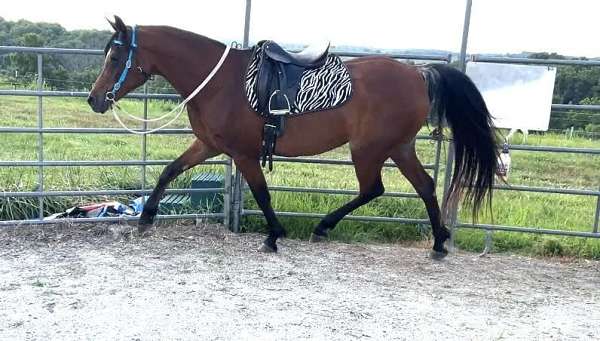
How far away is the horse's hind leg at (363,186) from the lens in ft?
15.6

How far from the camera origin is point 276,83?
15.0 ft

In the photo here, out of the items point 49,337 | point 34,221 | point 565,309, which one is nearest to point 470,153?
point 565,309

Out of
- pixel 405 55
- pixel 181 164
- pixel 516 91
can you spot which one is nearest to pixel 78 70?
pixel 181 164

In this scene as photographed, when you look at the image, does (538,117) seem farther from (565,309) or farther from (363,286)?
(363,286)

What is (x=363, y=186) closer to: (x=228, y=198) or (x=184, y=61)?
(x=228, y=198)

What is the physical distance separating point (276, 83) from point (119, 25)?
1.25 metres

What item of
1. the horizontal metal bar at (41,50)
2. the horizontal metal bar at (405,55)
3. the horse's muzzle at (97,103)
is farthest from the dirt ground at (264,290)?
the horizontal metal bar at (405,55)

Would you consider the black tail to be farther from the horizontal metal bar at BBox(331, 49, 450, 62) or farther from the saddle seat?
the saddle seat

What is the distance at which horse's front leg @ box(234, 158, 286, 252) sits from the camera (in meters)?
4.68

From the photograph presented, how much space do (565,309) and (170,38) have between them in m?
3.58

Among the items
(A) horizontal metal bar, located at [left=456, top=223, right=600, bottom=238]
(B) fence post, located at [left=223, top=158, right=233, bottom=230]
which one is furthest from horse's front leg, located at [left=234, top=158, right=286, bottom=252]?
(A) horizontal metal bar, located at [left=456, top=223, right=600, bottom=238]

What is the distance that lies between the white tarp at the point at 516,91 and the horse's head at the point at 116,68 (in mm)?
2892

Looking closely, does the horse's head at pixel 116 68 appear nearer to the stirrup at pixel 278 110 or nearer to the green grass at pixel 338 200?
the stirrup at pixel 278 110

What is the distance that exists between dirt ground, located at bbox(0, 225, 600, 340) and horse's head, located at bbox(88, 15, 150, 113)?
4.14ft
